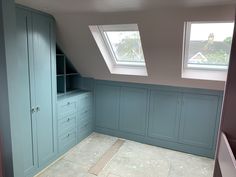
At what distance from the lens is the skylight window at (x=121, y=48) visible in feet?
8.79

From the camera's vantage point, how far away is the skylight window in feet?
8.79

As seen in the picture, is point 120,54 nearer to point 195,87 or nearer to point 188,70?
point 188,70

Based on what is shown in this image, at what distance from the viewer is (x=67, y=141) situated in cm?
295

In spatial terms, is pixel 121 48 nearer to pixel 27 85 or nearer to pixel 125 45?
pixel 125 45

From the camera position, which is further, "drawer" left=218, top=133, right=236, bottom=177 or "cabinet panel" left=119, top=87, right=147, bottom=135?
"cabinet panel" left=119, top=87, right=147, bottom=135

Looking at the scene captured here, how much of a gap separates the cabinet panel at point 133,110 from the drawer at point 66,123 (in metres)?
0.89

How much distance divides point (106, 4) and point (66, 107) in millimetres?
1676

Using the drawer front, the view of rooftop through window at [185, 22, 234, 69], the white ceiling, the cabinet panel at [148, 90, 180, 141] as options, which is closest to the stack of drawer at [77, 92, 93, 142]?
the drawer front

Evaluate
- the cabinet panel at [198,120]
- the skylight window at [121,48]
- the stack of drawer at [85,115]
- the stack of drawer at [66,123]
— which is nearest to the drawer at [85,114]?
the stack of drawer at [85,115]

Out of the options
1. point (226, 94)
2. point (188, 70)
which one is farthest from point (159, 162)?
point (226, 94)

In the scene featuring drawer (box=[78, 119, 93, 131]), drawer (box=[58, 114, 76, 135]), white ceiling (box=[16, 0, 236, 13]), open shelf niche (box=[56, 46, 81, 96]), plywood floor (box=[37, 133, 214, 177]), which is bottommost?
plywood floor (box=[37, 133, 214, 177])

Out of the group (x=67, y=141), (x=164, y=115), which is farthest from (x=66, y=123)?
(x=164, y=115)

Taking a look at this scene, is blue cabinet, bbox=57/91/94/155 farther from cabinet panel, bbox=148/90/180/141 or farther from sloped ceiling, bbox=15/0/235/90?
cabinet panel, bbox=148/90/180/141

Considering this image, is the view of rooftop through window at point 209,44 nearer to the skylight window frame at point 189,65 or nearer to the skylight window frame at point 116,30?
the skylight window frame at point 189,65
